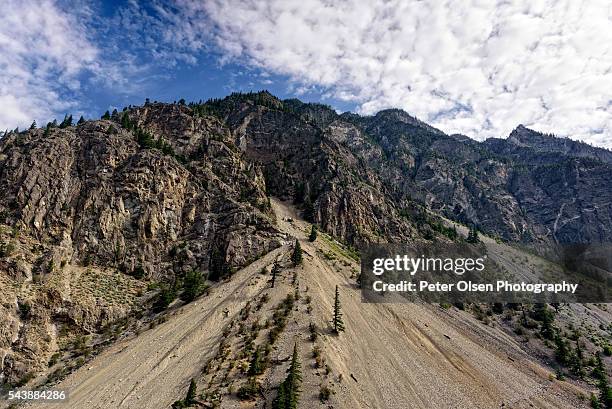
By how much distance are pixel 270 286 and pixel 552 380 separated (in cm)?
3909

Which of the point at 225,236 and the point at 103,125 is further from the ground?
the point at 103,125

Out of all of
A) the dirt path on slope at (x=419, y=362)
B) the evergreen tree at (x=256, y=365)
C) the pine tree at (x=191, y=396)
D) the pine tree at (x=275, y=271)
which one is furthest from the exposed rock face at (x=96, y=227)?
the evergreen tree at (x=256, y=365)

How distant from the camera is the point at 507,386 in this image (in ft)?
145

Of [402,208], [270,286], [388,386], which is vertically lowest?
[388,386]

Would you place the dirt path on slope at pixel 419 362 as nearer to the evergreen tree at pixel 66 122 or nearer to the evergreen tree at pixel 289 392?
the evergreen tree at pixel 289 392

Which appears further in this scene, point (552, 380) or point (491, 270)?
point (491, 270)

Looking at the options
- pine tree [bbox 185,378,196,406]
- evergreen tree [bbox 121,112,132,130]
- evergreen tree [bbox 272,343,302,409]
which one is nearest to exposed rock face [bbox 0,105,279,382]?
evergreen tree [bbox 121,112,132,130]

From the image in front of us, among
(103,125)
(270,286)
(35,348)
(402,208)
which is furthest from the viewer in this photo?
(402,208)

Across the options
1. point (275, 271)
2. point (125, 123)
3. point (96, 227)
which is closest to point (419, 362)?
point (275, 271)

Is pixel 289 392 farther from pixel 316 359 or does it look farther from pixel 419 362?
pixel 419 362

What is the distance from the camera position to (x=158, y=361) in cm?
4522

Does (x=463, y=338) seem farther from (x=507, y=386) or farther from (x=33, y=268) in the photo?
(x=33, y=268)

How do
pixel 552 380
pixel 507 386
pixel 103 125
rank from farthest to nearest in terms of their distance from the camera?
pixel 103 125, pixel 552 380, pixel 507 386

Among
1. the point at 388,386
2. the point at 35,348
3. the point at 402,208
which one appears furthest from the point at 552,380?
the point at 402,208
